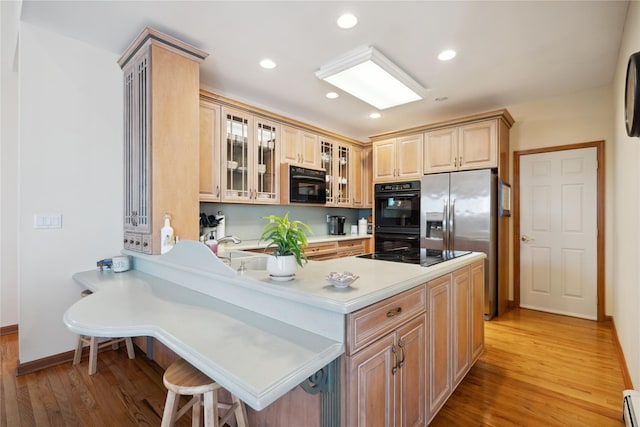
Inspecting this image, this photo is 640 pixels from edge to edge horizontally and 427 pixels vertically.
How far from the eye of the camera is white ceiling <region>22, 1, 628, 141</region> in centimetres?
204

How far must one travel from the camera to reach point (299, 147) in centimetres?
403

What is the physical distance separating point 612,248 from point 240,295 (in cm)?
390

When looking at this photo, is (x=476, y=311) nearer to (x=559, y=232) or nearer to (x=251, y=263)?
(x=251, y=263)

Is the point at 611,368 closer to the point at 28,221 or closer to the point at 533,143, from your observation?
the point at 533,143

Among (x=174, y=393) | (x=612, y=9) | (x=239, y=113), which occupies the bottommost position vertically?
(x=174, y=393)

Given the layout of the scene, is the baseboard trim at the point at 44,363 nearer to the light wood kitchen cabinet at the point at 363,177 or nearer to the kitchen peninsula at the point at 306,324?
the kitchen peninsula at the point at 306,324

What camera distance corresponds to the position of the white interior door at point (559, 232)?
3.47 m

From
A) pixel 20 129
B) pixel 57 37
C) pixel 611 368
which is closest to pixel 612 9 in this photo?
pixel 611 368

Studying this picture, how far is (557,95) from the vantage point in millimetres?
3596

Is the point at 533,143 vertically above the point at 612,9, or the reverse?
the point at 612,9

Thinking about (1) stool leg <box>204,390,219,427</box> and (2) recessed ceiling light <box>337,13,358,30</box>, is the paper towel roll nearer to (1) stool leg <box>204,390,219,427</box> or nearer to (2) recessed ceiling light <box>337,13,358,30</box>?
(2) recessed ceiling light <box>337,13,358,30</box>

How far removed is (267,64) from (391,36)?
1.17 meters

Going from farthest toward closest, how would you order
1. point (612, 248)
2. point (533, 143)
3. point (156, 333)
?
1. point (533, 143)
2. point (612, 248)
3. point (156, 333)

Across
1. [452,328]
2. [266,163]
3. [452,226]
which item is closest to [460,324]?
[452,328]
